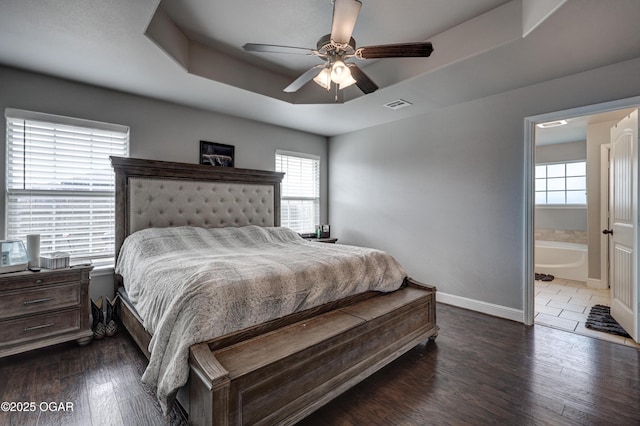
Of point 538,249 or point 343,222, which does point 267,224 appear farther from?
point 538,249

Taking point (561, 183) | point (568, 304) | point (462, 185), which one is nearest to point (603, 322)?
point (568, 304)

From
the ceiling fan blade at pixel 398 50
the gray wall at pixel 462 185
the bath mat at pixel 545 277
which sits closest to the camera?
the ceiling fan blade at pixel 398 50

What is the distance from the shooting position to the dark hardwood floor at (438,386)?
5.62 ft

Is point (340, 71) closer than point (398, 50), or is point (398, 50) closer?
point (398, 50)

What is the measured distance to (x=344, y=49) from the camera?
2.09m

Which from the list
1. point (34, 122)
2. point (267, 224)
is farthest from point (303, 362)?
point (34, 122)

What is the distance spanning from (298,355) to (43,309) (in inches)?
89.8

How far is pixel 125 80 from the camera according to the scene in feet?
9.67

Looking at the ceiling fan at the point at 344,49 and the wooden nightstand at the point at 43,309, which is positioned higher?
the ceiling fan at the point at 344,49

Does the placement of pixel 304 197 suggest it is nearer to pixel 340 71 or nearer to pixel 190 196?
pixel 190 196

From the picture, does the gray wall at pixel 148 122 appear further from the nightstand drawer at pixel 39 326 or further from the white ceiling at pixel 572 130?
the white ceiling at pixel 572 130

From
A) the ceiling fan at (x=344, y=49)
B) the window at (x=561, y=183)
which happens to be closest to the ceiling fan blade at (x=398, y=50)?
the ceiling fan at (x=344, y=49)

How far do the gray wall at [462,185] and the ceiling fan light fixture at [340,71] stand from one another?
2150mm

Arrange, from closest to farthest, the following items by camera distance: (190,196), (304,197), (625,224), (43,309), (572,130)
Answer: (43,309) < (625,224) < (190,196) < (572,130) < (304,197)
